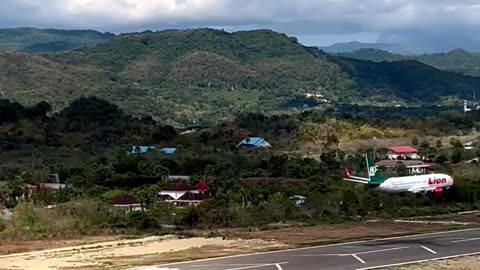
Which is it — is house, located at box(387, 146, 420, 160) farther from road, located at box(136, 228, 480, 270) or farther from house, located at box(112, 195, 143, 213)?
road, located at box(136, 228, 480, 270)

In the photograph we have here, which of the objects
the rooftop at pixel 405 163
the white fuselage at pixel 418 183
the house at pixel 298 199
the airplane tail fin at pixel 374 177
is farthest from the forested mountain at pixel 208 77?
the house at pixel 298 199

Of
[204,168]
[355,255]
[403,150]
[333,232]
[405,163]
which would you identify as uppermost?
[355,255]

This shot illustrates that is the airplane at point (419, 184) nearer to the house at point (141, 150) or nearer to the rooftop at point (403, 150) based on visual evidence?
the rooftop at point (403, 150)

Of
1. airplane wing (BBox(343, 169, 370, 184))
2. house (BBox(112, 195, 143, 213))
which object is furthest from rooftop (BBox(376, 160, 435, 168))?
house (BBox(112, 195, 143, 213))

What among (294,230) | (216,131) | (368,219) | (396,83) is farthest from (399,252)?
(396,83)

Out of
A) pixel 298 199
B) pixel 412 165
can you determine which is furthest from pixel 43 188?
pixel 412 165

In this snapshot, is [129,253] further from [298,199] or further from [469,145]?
[469,145]
